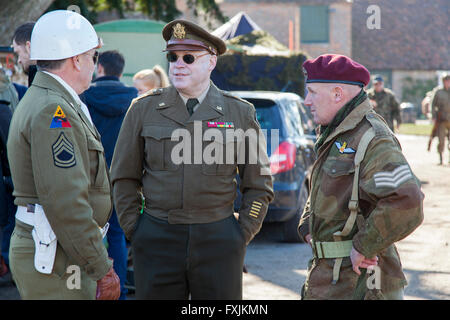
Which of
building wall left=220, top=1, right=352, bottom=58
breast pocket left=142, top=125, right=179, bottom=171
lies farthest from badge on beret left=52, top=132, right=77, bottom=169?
building wall left=220, top=1, right=352, bottom=58

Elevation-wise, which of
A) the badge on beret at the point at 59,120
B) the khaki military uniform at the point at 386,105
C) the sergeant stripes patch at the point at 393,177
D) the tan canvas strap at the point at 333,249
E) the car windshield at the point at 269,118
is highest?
the badge on beret at the point at 59,120

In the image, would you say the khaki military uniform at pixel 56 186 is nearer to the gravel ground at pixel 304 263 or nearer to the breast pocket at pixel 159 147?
the breast pocket at pixel 159 147

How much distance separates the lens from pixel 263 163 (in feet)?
13.8

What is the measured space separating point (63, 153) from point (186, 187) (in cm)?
85

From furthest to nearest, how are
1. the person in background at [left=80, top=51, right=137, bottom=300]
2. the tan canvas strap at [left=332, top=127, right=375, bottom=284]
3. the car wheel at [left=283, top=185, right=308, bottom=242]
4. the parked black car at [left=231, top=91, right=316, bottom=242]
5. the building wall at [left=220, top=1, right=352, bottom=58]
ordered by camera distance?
the building wall at [left=220, top=1, right=352, bottom=58]
the car wheel at [left=283, top=185, right=308, bottom=242]
the parked black car at [left=231, top=91, right=316, bottom=242]
the person in background at [left=80, top=51, right=137, bottom=300]
the tan canvas strap at [left=332, top=127, right=375, bottom=284]

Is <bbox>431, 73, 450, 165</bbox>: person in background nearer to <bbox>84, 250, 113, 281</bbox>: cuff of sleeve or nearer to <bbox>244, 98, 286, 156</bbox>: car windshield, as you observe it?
<bbox>244, 98, 286, 156</bbox>: car windshield

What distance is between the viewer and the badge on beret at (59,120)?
3273mm

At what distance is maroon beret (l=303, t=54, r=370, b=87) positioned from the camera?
3754 millimetres

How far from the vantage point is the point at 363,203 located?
361cm

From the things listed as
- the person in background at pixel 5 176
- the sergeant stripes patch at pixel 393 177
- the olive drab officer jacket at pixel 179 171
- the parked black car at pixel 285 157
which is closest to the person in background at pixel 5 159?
the person in background at pixel 5 176

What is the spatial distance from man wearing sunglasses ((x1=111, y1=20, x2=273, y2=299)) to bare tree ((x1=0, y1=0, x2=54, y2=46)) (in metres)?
7.59

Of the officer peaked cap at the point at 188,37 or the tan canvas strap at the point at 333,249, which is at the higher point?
the officer peaked cap at the point at 188,37

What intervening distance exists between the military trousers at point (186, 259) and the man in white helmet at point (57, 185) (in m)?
0.43
